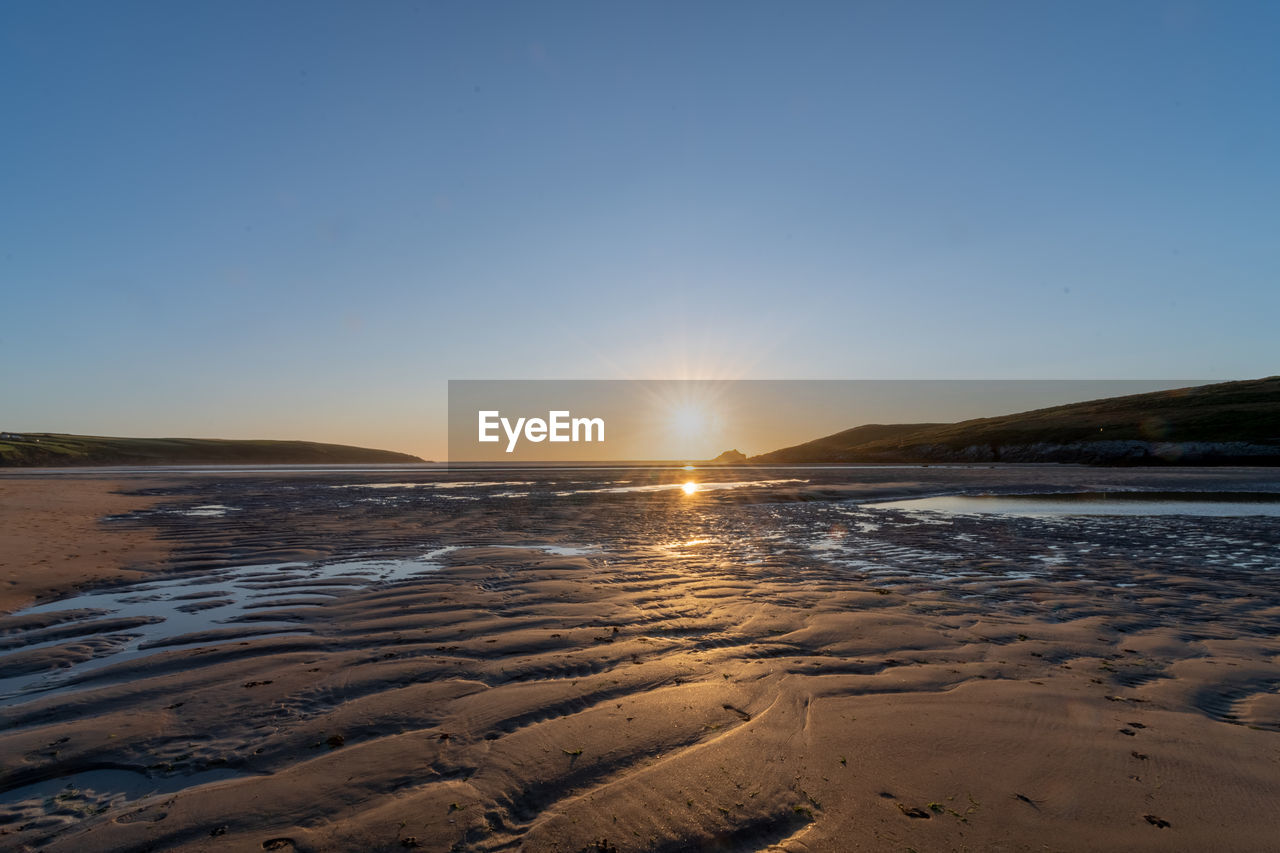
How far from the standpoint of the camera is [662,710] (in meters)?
5.80

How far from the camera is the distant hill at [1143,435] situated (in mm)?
65500

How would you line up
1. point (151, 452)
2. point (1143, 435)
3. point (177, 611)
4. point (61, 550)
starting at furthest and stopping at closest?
point (151, 452), point (1143, 435), point (61, 550), point (177, 611)

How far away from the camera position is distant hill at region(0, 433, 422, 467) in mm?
106562

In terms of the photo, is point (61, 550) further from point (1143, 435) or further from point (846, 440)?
point (846, 440)

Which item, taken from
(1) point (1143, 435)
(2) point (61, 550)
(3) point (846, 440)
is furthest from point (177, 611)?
(3) point (846, 440)

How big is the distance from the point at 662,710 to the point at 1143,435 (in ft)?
305

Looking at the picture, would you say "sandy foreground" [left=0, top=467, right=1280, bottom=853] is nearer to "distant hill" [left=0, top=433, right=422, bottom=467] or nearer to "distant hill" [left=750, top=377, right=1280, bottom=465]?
"distant hill" [left=750, top=377, right=1280, bottom=465]

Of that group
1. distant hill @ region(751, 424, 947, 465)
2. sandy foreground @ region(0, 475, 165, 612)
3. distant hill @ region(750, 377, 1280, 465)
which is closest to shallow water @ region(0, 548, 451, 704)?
sandy foreground @ region(0, 475, 165, 612)

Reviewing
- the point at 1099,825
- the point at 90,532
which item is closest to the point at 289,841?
the point at 1099,825

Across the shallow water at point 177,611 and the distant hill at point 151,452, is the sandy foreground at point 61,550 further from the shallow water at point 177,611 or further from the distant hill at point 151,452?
the distant hill at point 151,452

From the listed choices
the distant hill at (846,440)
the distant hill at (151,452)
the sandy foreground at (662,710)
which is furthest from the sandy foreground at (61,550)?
Result: the distant hill at (846,440)

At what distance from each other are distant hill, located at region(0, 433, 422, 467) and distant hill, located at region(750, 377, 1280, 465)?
397 feet

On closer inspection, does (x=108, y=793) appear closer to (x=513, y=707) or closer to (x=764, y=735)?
(x=513, y=707)

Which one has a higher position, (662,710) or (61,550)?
(61,550)
